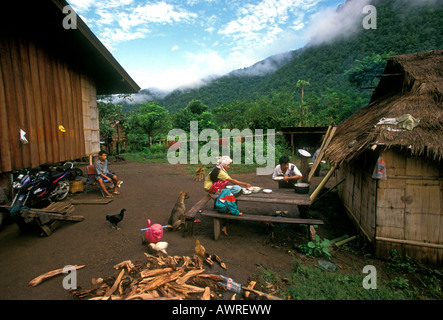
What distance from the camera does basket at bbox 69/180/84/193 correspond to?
26.2ft

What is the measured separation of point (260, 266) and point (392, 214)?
2861 millimetres

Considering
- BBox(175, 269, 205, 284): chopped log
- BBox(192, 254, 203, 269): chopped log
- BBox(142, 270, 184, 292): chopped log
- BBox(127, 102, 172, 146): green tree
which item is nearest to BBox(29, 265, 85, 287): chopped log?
BBox(142, 270, 184, 292): chopped log

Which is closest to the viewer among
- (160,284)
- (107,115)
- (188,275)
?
(160,284)

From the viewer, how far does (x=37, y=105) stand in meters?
6.01

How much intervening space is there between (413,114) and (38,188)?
9322 mm

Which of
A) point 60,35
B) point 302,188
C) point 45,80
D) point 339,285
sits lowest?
point 339,285

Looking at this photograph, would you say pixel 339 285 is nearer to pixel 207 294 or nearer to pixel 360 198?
pixel 207 294

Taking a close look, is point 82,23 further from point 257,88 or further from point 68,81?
point 257,88

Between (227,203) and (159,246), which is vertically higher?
(227,203)

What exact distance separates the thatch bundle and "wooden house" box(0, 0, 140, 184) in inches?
288

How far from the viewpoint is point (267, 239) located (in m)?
5.07

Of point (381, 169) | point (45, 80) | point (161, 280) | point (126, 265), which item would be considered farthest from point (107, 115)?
point (381, 169)

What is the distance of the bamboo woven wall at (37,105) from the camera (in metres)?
5.19

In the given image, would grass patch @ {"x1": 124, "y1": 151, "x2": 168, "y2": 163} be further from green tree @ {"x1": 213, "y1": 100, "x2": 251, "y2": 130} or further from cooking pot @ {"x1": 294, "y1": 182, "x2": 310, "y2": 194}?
cooking pot @ {"x1": 294, "y1": 182, "x2": 310, "y2": 194}
